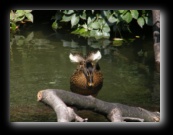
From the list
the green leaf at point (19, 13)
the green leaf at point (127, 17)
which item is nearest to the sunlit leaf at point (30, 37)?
the green leaf at point (19, 13)

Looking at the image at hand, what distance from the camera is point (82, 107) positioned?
10.8ft

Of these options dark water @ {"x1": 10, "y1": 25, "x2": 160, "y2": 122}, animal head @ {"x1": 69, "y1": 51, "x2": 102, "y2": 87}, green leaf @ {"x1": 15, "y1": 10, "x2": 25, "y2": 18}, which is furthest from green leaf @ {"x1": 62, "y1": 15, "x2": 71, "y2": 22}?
animal head @ {"x1": 69, "y1": 51, "x2": 102, "y2": 87}

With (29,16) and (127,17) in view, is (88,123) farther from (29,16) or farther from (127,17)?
(29,16)

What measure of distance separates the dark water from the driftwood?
0.62m

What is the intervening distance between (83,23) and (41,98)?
4440 millimetres

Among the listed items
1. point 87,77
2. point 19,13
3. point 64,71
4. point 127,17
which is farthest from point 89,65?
point 19,13

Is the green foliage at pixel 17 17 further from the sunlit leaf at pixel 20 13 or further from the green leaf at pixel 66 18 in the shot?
the green leaf at pixel 66 18

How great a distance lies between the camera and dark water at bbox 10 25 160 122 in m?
4.60

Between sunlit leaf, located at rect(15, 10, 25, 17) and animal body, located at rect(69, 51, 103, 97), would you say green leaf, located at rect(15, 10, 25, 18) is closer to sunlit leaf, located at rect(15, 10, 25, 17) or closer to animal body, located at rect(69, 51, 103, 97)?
sunlit leaf, located at rect(15, 10, 25, 17)

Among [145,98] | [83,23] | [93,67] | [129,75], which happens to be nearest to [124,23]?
[83,23]

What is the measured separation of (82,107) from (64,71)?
2.47 meters

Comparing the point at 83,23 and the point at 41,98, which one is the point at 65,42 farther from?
the point at 41,98

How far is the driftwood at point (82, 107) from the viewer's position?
119 inches

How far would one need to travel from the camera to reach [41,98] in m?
3.12
